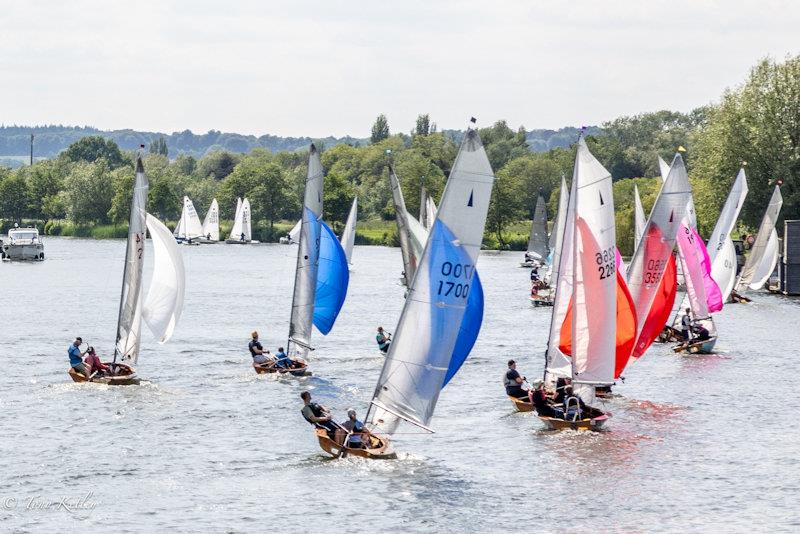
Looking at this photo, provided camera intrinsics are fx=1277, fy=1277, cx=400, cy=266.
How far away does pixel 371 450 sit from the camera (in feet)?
140

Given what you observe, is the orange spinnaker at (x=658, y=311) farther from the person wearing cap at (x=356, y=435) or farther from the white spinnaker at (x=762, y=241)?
the white spinnaker at (x=762, y=241)

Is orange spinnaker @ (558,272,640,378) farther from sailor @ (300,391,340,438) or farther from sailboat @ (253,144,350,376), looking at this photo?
sailboat @ (253,144,350,376)

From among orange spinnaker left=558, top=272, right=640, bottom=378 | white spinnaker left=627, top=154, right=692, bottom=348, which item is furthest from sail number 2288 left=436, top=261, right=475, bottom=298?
white spinnaker left=627, top=154, right=692, bottom=348

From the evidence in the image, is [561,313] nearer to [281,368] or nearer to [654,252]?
[654,252]

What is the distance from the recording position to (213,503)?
3947 cm

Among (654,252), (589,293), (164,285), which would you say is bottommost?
(164,285)

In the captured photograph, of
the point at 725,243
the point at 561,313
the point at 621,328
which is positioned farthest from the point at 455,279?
the point at 725,243

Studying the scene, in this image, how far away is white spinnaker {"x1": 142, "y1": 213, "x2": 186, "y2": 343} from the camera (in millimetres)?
56906

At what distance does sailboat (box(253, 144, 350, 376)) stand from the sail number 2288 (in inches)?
841

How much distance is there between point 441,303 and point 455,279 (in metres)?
0.90

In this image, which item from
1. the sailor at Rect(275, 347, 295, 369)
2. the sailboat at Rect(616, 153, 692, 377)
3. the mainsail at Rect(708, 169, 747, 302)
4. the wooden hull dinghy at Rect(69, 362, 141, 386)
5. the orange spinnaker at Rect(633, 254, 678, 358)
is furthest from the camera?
the mainsail at Rect(708, 169, 747, 302)

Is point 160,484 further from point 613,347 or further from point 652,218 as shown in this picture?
point 652,218

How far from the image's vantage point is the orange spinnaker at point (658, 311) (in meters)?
59.5

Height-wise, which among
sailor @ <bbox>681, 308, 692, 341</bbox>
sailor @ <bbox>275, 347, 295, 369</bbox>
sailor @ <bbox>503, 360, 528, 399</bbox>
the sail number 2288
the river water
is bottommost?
the river water
